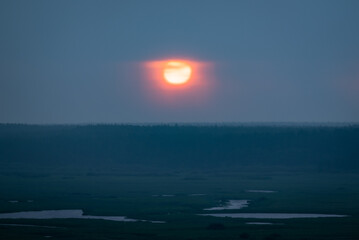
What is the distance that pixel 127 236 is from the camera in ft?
136

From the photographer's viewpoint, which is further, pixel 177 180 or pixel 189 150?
pixel 189 150

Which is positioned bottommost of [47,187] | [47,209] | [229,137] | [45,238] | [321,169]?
[45,238]

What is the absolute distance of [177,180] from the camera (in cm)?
7650

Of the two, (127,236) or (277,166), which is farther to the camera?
(277,166)

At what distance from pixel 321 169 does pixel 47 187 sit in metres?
31.5

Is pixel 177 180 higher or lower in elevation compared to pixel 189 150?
lower

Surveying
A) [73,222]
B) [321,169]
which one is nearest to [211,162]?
[321,169]

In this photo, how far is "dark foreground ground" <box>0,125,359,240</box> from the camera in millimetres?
43781

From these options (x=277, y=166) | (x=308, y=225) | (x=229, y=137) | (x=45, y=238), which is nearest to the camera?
(x=45, y=238)

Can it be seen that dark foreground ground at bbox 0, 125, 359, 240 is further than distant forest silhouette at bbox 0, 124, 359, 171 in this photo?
No

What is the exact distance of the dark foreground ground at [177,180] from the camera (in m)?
43.8

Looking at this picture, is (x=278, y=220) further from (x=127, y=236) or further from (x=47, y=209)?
(x=47, y=209)

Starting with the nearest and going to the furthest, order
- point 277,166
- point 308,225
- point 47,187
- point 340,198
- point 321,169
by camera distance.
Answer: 1. point 308,225
2. point 340,198
3. point 47,187
4. point 321,169
5. point 277,166

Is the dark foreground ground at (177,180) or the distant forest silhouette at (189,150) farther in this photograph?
the distant forest silhouette at (189,150)
